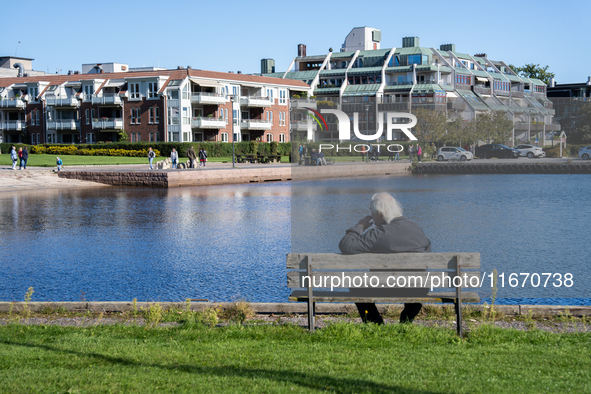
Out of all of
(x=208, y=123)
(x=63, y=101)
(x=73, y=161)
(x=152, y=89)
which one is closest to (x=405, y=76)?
(x=208, y=123)

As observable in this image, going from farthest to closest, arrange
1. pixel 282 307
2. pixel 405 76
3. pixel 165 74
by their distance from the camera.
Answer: pixel 405 76, pixel 165 74, pixel 282 307

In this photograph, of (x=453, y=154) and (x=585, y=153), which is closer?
(x=585, y=153)

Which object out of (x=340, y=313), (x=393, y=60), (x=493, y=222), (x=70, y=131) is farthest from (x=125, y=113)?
(x=340, y=313)

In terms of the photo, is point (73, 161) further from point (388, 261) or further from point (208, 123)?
point (388, 261)

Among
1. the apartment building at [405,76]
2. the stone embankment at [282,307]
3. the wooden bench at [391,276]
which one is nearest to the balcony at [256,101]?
the apartment building at [405,76]

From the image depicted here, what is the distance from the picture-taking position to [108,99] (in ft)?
244

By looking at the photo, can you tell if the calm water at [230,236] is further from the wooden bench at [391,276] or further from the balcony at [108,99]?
the balcony at [108,99]

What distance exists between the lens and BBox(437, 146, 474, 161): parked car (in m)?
25.0

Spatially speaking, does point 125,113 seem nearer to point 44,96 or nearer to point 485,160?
point 44,96

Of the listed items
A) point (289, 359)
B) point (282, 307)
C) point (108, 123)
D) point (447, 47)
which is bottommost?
point (282, 307)

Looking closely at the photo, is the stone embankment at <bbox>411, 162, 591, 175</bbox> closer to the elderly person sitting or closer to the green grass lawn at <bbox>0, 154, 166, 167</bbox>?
the elderly person sitting

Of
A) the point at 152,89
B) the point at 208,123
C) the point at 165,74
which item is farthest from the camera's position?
the point at 165,74

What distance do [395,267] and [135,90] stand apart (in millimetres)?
72462

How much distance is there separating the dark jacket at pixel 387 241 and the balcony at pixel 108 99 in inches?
2829
